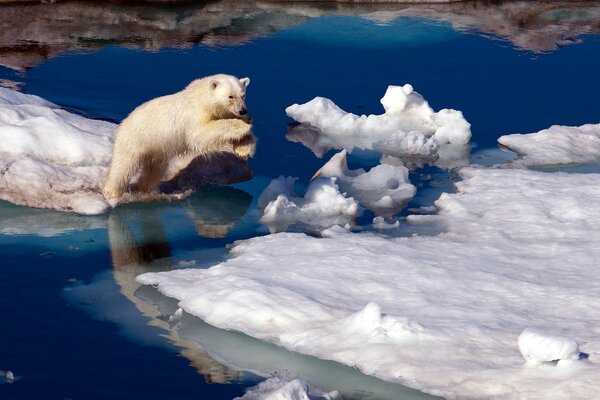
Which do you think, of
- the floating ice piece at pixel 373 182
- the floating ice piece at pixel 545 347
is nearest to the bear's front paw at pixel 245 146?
the floating ice piece at pixel 373 182

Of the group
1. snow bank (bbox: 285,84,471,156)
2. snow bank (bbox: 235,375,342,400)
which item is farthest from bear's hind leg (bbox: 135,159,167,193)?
snow bank (bbox: 235,375,342,400)

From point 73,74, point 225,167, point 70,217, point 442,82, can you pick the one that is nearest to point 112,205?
point 70,217

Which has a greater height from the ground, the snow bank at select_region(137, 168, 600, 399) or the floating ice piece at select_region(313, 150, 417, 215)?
the floating ice piece at select_region(313, 150, 417, 215)

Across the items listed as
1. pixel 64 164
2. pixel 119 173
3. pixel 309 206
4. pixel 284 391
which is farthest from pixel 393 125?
pixel 284 391

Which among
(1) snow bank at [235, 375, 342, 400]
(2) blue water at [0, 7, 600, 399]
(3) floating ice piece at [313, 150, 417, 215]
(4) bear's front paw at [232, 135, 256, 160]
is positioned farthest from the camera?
(3) floating ice piece at [313, 150, 417, 215]

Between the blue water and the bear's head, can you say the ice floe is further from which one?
the bear's head

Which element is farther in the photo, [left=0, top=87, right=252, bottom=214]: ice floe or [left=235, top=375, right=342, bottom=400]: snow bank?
[left=0, top=87, right=252, bottom=214]: ice floe

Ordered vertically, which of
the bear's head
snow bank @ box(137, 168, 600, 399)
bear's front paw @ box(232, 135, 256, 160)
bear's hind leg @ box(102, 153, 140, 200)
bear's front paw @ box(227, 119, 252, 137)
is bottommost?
snow bank @ box(137, 168, 600, 399)
